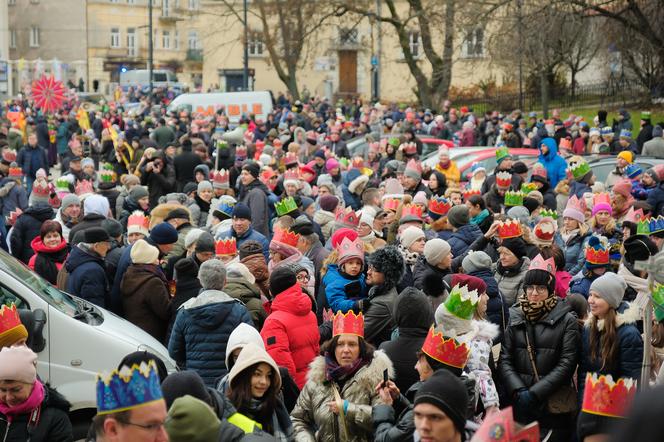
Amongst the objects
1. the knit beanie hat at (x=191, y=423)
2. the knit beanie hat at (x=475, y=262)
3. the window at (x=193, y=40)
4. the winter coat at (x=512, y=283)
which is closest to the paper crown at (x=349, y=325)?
the knit beanie hat at (x=191, y=423)

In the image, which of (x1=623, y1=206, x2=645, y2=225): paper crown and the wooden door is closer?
(x1=623, y1=206, x2=645, y2=225): paper crown

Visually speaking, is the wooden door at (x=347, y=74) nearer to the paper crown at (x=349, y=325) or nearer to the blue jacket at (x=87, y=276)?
the blue jacket at (x=87, y=276)

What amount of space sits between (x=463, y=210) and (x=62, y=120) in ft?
84.4

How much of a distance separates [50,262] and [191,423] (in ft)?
20.8

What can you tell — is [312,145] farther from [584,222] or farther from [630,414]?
[630,414]

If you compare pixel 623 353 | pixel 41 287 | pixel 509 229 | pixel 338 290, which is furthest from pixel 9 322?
pixel 509 229

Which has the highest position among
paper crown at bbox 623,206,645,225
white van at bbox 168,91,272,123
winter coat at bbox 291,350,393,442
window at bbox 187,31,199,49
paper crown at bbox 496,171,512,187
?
window at bbox 187,31,199,49

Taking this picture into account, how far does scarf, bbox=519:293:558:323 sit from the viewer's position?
7.40 m

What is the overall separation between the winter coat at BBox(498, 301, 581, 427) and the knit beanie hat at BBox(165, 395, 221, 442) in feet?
10.7

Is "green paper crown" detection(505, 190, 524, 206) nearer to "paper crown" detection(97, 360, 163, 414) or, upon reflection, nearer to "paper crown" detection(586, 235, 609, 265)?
"paper crown" detection(586, 235, 609, 265)

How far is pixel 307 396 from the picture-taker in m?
6.39

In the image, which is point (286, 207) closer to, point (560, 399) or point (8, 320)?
point (560, 399)

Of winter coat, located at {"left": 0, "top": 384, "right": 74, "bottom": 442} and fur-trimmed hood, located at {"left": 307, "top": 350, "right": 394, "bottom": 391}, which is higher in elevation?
fur-trimmed hood, located at {"left": 307, "top": 350, "right": 394, "bottom": 391}

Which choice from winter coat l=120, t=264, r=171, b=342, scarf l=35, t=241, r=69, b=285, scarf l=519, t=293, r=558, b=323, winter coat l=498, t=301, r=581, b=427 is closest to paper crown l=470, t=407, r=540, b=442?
winter coat l=498, t=301, r=581, b=427
